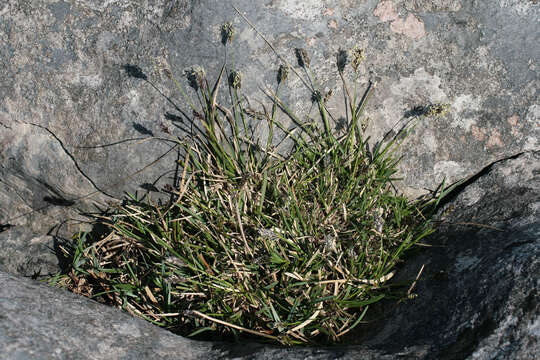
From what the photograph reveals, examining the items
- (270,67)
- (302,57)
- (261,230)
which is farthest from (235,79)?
(261,230)

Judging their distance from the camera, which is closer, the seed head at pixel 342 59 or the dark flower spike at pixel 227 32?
the dark flower spike at pixel 227 32

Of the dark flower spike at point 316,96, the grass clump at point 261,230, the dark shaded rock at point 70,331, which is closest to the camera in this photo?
the dark shaded rock at point 70,331

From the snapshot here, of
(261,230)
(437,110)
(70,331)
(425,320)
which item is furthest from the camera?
(437,110)

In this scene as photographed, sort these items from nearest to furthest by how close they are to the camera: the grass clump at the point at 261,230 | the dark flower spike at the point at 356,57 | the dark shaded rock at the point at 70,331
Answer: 1. the dark shaded rock at the point at 70,331
2. the grass clump at the point at 261,230
3. the dark flower spike at the point at 356,57

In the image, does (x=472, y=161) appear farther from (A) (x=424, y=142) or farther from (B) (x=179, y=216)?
(B) (x=179, y=216)

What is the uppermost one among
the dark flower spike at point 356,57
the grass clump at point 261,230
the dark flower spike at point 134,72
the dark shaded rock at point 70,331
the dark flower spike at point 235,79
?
the dark flower spike at point 356,57

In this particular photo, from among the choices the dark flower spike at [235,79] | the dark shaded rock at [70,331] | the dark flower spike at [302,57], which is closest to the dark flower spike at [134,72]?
the dark flower spike at [235,79]

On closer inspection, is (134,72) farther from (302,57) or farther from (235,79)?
(302,57)

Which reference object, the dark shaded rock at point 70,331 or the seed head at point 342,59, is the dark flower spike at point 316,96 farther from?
the dark shaded rock at point 70,331
